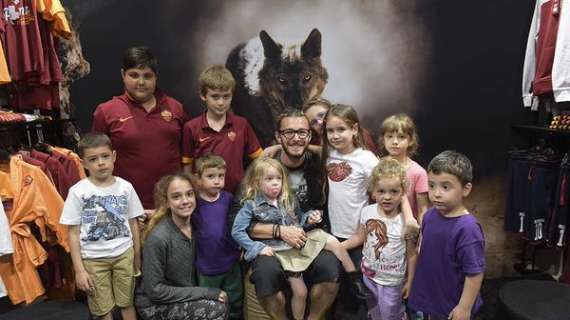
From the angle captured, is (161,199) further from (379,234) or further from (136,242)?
Answer: (379,234)

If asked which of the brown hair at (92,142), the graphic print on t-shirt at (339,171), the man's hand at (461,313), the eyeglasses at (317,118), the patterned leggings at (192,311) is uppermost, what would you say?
the eyeglasses at (317,118)

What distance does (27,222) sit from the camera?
247 cm

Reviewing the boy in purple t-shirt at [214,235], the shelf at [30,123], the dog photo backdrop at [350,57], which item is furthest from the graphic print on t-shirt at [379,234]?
the shelf at [30,123]

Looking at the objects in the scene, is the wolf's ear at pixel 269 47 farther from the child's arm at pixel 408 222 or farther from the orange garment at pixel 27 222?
the orange garment at pixel 27 222

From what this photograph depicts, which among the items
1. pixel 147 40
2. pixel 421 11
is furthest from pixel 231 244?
pixel 421 11

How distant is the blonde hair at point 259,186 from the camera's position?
237 centimetres

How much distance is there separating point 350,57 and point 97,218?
2074 mm

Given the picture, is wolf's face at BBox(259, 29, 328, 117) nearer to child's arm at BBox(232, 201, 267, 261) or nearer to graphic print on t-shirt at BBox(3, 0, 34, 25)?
child's arm at BBox(232, 201, 267, 261)

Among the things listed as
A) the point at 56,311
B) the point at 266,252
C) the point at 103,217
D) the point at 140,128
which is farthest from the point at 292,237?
the point at 56,311

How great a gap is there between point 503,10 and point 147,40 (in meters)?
2.71

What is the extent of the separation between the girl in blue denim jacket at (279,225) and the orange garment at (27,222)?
3.75 ft

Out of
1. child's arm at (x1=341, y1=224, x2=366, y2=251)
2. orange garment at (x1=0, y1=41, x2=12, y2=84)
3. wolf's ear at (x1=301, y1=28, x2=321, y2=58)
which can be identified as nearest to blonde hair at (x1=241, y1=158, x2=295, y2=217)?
child's arm at (x1=341, y1=224, x2=366, y2=251)

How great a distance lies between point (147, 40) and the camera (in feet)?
9.79

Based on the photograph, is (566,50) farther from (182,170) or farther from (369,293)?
(182,170)
